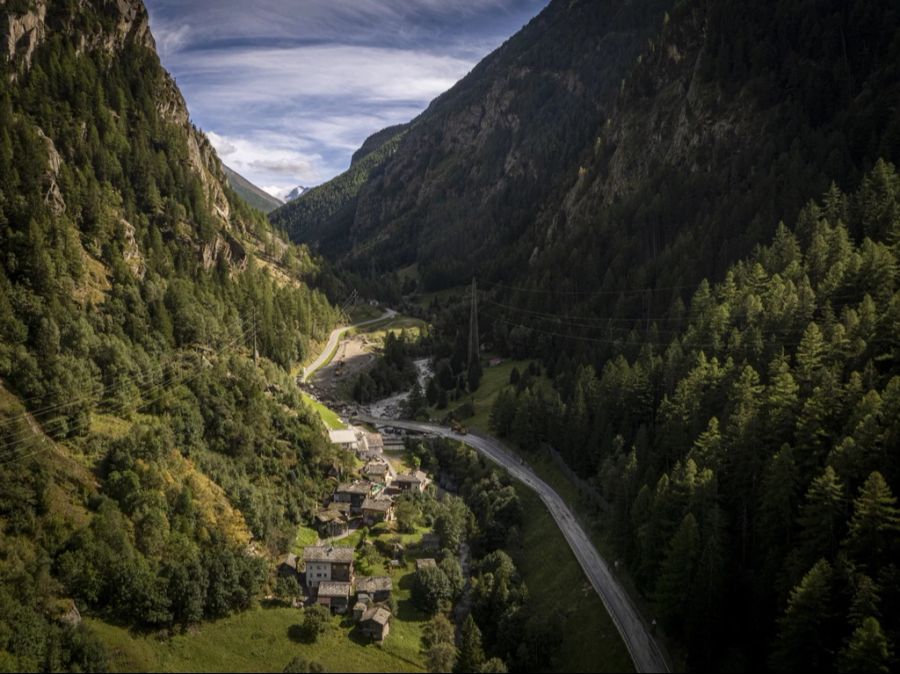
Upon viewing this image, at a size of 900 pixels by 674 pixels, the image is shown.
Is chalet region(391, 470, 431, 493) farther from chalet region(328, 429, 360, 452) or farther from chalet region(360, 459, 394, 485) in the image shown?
chalet region(328, 429, 360, 452)

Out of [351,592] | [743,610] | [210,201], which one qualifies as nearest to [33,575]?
[351,592]

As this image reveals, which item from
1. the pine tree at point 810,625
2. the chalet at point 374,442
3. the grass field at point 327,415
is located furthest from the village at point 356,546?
the pine tree at point 810,625

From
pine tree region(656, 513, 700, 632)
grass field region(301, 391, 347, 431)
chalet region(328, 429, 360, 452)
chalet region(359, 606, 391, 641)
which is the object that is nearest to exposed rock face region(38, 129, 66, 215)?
grass field region(301, 391, 347, 431)

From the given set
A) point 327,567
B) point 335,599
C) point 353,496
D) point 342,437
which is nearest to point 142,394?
point 353,496

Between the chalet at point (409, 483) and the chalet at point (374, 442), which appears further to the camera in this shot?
the chalet at point (374, 442)

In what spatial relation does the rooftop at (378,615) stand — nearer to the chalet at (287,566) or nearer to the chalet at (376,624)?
the chalet at (376,624)

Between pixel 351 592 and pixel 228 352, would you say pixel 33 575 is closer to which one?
pixel 351 592
